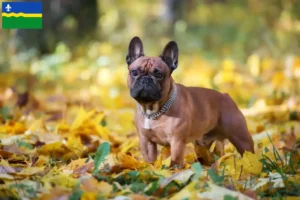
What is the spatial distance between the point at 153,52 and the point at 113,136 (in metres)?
5.98

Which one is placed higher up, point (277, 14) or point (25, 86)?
point (277, 14)

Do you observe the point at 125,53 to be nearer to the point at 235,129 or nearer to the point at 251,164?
the point at 235,129

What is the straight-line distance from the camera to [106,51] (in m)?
11.4

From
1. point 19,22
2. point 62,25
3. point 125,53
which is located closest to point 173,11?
point 125,53

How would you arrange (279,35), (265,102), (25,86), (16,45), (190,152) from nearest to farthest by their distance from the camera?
(190,152) < (265,102) < (25,86) < (16,45) < (279,35)

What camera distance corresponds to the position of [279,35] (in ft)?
38.0

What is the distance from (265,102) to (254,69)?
220cm

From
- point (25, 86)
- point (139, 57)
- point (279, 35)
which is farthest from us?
point (279, 35)

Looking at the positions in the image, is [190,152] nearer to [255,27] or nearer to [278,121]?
[278,121]

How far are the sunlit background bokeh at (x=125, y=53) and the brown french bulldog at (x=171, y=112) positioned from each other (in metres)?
1.63

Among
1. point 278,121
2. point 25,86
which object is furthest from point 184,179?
point 25,86

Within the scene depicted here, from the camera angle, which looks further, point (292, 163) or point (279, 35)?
point (279, 35)

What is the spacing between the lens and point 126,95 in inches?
356

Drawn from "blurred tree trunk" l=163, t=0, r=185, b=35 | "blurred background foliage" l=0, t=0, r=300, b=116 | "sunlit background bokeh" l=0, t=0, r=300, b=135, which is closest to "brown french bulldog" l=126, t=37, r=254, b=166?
"sunlit background bokeh" l=0, t=0, r=300, b=135
